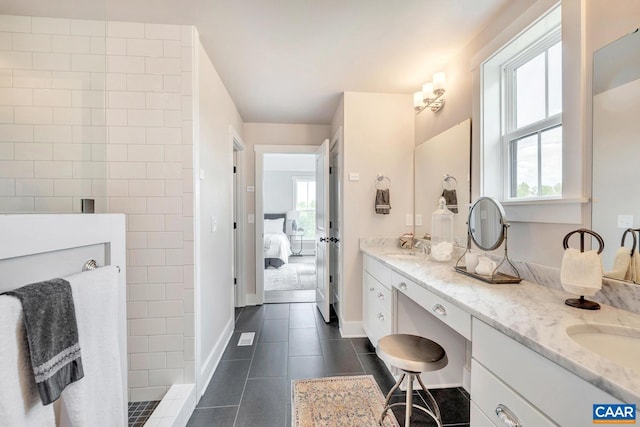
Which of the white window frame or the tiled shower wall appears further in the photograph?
the tiled shower wall

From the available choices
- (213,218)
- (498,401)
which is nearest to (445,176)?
(498,401)

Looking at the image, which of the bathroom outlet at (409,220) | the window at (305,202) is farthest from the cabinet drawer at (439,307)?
the window at (305,202)

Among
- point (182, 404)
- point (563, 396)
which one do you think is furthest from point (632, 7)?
point (182, 404)

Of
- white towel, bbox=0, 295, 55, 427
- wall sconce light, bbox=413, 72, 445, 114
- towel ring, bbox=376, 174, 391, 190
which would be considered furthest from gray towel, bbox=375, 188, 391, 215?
white towel, bbox=0, 295, 55, 427

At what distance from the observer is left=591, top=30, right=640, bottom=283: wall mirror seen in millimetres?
988

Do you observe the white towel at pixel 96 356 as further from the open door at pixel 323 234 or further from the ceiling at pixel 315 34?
the open door at pixel 323 234

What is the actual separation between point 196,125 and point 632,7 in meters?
2.19

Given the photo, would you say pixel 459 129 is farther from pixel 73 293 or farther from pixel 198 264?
pixel 73 293

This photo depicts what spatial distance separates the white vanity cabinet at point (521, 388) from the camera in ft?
2.18

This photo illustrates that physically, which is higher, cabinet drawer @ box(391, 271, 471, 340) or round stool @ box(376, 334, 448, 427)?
cabinet drawer @ box(391, 271, 471, 340)

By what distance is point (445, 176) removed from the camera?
2.21 meters

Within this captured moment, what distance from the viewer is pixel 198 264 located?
6.03ft

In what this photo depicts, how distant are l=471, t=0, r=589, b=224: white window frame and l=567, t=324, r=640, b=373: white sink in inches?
19.9

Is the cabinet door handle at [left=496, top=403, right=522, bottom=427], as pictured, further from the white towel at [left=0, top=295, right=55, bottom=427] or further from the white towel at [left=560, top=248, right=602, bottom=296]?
the white towel at [left=0, top=295, right=55, bottom=427]
